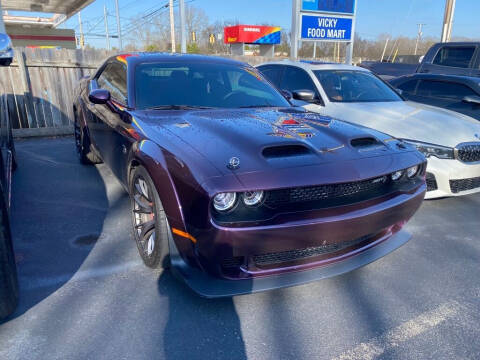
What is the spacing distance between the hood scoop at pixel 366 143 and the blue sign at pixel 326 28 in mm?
7843

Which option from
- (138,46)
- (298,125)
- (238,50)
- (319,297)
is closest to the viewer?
(319,297)

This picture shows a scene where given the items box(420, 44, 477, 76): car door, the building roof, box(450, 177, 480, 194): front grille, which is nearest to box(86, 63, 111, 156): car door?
box(450, 177, 480, 194): front grille

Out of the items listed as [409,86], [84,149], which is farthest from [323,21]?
[84,149]

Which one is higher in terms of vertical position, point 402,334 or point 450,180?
point 450,180

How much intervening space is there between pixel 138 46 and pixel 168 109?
5731 centimetres

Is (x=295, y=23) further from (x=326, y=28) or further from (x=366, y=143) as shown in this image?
(x=366, y=143)

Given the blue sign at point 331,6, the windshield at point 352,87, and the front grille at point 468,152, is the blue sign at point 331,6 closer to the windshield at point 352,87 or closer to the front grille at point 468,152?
the windshield at point 352,87

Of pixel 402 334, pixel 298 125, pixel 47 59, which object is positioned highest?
pixel 47 59

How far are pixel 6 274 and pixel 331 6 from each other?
10.1 m

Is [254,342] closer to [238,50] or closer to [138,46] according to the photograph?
[238,50]

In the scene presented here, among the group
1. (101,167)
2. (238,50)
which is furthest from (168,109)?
(238,50)

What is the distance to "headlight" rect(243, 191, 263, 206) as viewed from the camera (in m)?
2.04

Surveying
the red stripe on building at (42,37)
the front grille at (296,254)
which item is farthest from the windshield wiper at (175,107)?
the red stripe on building at (42,37)

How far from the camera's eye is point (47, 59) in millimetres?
7234
